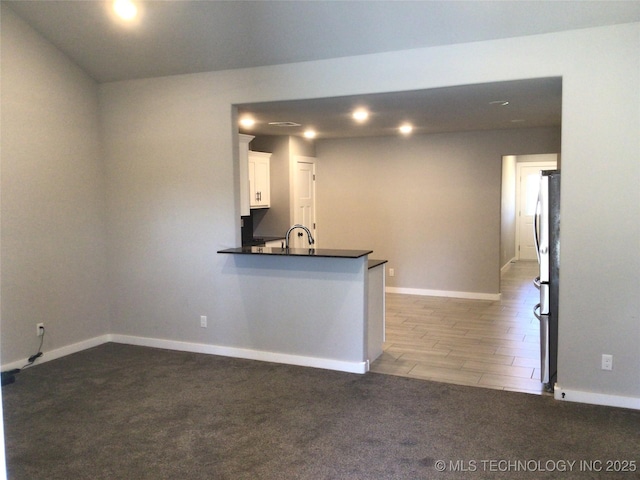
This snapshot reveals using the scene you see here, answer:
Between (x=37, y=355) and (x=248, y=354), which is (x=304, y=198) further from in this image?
(x=37, y=355)

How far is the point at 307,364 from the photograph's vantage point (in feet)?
15.1

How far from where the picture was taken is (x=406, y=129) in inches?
272

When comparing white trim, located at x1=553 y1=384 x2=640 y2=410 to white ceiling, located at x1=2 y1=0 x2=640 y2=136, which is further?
white trim, located at x1=553 y1=384 x2=640 y2=410

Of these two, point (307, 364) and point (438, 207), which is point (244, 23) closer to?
point (307, 364)

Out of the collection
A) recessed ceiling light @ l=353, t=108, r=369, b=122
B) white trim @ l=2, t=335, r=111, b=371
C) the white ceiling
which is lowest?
white trim @ l=2, t=335, r=111, b=371

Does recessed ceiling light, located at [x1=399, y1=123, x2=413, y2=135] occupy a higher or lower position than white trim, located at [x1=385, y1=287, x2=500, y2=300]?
higher

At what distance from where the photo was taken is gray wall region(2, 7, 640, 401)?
3.51 metres

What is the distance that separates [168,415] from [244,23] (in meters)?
2.86

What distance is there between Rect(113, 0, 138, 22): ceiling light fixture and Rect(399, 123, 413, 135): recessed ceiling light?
3.39 metres

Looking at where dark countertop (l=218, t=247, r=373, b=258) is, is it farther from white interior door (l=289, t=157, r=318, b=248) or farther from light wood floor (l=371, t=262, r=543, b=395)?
white interior door (l=289, t=157, r=318, b=248)

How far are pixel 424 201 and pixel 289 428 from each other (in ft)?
16.2

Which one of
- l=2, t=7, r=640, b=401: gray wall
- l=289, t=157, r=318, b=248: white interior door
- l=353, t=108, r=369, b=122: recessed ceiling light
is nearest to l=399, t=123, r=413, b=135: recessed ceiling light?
l=353, t=108, r=369, b=122: recessed ceiling light

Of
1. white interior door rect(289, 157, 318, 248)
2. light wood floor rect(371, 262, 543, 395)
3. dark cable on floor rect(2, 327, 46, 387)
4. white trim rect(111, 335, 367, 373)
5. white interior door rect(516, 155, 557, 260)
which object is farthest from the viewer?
white interior door rect(516, 155, 557, 260)

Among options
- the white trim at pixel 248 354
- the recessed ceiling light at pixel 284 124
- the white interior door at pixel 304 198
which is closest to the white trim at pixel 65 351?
the white trim at pixel 248 354
